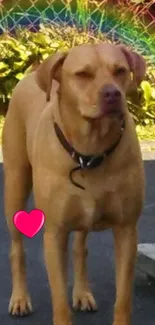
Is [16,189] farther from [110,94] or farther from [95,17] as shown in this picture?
[95,17]

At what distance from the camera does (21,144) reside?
500cm

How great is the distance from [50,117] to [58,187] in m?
0.37

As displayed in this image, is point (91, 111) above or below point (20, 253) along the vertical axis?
above

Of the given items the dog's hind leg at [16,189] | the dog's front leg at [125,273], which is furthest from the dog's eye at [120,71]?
the dog's hind leg at [16,189]

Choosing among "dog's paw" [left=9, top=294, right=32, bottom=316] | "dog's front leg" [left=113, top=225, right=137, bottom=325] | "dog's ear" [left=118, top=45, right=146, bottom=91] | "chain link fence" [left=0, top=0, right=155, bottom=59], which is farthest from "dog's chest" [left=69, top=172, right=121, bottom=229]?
"chain link fence" [left=0, top=0, right=155, bottom=59]

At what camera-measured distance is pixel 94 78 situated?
4.09 meters

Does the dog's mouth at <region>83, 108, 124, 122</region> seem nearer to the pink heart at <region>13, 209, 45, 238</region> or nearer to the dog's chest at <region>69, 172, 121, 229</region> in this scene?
the dog's chest at <region>69, 172, 121, 229</region>

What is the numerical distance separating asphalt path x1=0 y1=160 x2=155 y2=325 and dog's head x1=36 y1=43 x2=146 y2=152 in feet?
3.76

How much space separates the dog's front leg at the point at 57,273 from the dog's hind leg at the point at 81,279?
0.52 meters

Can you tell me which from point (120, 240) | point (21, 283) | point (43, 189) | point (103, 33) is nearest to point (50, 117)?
point (43, 189)

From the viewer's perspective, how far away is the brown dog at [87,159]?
4141mm

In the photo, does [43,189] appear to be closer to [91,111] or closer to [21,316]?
→ [91,111]

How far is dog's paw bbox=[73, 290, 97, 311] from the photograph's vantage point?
4.96 meters

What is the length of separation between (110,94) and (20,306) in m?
1.49
